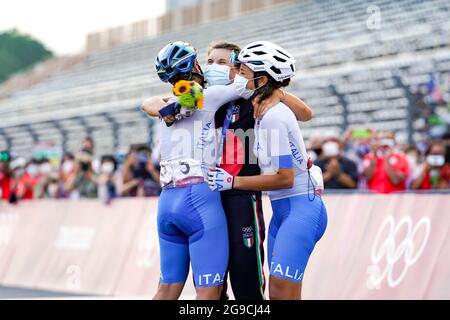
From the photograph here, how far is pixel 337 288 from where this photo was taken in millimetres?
11648

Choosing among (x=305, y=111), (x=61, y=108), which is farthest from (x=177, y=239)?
(x=61, y=108)

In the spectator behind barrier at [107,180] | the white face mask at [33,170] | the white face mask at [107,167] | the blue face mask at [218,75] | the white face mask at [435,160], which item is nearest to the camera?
the blue face mask at [218,75]

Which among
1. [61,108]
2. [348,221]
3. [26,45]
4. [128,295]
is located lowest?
[128,295]

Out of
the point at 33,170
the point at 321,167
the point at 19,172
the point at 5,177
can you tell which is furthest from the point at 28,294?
the point at 321,167

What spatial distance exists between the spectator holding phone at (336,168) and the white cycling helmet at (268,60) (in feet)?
21.3

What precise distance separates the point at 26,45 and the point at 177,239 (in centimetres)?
9768

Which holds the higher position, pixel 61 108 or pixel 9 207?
pixel 61 108

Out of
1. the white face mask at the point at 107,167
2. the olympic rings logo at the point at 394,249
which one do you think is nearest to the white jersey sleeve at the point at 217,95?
the olympic rings logo at the point at 394,249

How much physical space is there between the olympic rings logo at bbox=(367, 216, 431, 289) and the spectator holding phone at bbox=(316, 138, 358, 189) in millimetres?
2067

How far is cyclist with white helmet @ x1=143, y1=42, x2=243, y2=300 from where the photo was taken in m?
7.12

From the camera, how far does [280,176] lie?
6973 mm

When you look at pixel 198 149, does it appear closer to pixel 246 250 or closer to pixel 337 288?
pixel 246 250

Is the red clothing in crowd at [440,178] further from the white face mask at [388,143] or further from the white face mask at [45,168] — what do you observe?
the white face mask at [45,168]

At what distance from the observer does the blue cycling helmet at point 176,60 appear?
285 inches
